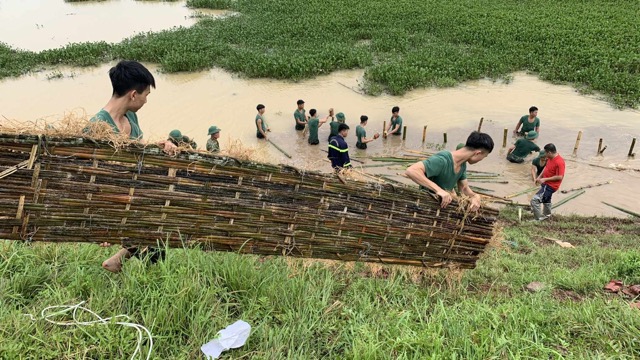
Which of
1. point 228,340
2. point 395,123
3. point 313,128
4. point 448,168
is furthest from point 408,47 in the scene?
point 228,340

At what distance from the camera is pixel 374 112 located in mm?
12070

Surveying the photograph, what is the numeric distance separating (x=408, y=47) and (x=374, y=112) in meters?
5.57

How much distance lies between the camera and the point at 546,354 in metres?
2.56

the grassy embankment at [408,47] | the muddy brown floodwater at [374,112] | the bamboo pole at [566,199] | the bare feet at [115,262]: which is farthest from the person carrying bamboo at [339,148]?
the grassy embankment at [408,47]

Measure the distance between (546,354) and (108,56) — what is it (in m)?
17.1

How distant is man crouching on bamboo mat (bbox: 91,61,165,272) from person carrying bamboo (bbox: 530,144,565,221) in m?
6.76

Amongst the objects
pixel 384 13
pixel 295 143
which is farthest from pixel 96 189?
pixel 384 13

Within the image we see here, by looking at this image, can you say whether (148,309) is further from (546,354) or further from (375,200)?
(546,354)

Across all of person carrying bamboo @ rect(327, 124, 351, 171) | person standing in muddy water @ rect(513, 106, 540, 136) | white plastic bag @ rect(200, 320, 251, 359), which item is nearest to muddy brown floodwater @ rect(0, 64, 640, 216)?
person standing in muddy water @ rect(513, 106, 540, 136)

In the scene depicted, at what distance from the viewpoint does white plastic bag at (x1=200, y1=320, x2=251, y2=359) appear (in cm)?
250

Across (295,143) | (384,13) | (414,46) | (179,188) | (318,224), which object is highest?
(384,13)

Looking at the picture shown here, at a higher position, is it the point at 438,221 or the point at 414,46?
the point at 414,46

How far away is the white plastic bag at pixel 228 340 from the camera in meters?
2.50

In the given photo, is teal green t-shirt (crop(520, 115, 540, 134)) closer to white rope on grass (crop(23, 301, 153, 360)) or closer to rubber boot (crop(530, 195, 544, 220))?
rubber boot (crop(530, 195, 544, 220))
